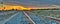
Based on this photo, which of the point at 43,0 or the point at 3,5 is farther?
the point at 43,0

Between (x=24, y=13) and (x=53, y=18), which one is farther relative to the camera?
(x=24, y=13)

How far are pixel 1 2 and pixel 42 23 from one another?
1465mm

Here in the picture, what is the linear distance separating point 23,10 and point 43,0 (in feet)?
2.37

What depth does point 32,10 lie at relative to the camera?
13.6ft

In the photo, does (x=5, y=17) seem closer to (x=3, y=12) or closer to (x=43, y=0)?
(x=3, y=12)

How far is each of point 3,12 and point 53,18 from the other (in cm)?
141

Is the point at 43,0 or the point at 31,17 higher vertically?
the point at 43,0

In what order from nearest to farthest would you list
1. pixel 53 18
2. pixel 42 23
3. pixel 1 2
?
pixel 42 23 < pixel 53 18 < pixel 1 2

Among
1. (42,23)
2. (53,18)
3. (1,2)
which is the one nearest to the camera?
(42,23)

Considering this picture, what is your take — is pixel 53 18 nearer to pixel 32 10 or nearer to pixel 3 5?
pixel 32 10

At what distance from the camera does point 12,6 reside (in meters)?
4.13

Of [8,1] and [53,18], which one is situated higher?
[8,1]

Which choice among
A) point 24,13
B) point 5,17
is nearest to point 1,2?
point 5,17

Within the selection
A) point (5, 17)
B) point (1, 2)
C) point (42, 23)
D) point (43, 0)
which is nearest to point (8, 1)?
point (1, 2)
